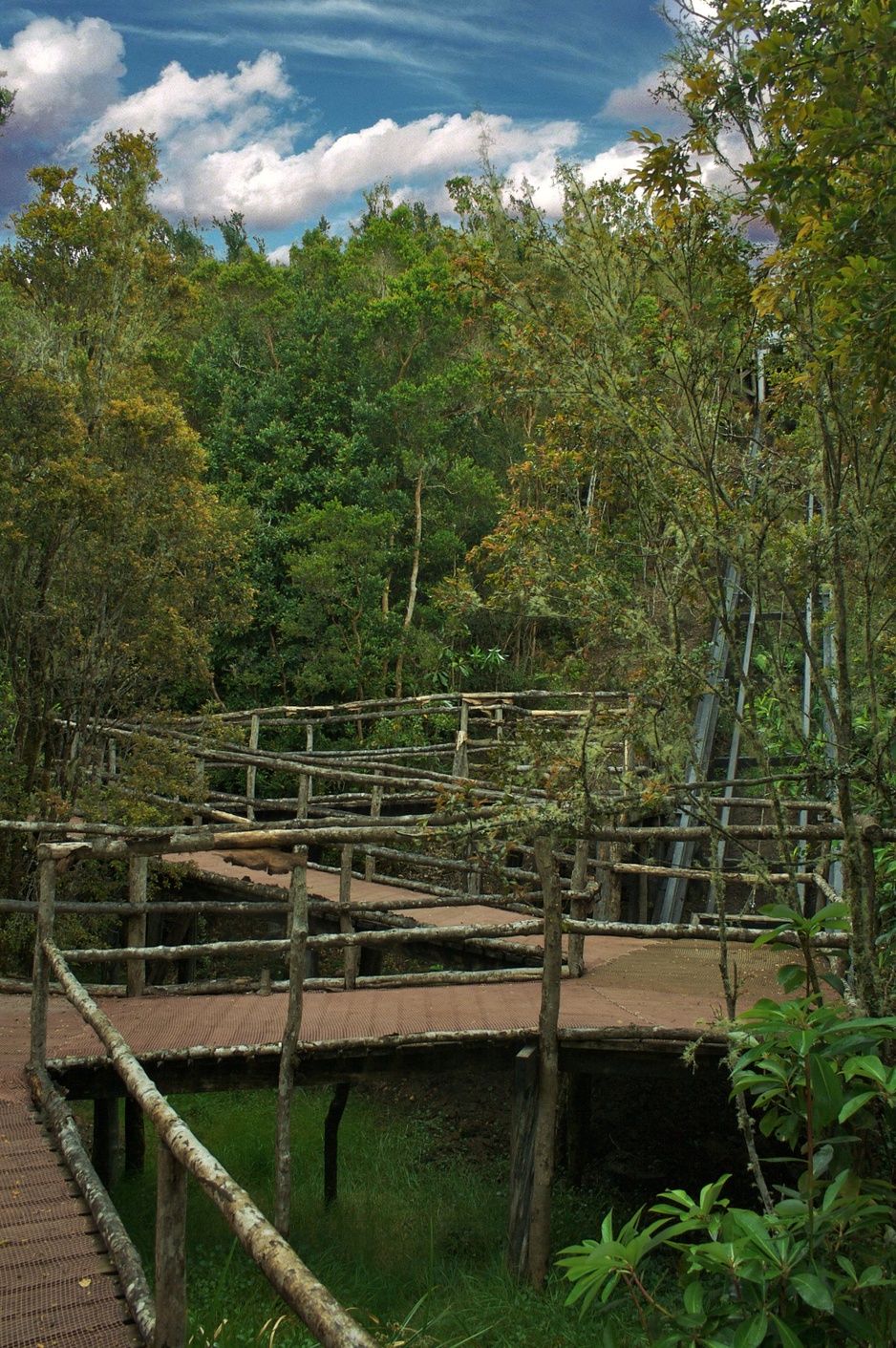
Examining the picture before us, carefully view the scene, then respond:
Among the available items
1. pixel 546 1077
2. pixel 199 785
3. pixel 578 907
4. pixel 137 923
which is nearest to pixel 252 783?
Answer: pixel 199 785

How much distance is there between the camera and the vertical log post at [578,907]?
219 inches

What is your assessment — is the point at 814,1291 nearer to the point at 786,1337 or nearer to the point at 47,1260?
the point at 786,1337

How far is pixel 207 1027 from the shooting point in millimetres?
4758

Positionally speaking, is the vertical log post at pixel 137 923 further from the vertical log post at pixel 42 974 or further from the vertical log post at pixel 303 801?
the vertical log post at pixel 303 801

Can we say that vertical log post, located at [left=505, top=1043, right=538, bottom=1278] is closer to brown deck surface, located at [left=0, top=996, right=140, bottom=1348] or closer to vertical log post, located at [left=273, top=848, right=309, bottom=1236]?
vertical log post, located at [left=273, top=848, right=309, bottom=1236]

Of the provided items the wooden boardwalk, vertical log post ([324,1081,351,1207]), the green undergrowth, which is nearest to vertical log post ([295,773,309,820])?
the wooden boardwalk

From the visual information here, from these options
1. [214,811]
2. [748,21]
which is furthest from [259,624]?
[748,21]

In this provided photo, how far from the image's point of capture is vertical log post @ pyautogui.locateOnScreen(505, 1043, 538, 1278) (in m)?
4.56

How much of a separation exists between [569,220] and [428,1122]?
21.7ft

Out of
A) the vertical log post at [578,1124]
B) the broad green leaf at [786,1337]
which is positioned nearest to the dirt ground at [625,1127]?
the vertical log post at [578,1124]

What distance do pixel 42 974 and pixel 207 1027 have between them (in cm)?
101

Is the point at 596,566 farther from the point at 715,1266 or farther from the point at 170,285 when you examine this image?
the point at 170,285

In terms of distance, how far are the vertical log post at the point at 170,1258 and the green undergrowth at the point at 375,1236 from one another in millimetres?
645

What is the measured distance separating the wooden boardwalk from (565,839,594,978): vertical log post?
11 cm
